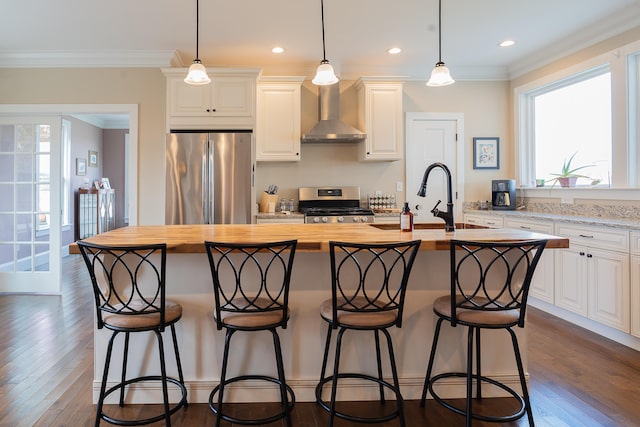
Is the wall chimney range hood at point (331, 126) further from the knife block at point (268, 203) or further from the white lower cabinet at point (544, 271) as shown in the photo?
the white lower cabinet at point (544, 271)

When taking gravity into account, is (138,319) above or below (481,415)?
above

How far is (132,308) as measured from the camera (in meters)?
1.90

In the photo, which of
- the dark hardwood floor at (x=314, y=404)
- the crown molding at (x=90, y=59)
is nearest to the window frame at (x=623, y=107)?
the dark hardwood floor at (x=314, y=404)

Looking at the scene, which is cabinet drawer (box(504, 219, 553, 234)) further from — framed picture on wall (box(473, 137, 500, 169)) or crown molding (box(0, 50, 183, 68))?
crown molding (box(0, 50, 183, 68))

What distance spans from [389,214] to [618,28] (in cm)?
265

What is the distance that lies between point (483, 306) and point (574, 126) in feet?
11.0

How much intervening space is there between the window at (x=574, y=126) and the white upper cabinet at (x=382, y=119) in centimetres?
163

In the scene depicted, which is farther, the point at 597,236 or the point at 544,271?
the point at 544,271

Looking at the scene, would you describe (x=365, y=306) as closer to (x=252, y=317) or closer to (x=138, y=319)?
(x=252, y=317)

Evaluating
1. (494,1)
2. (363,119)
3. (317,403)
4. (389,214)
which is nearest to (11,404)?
(317,403)

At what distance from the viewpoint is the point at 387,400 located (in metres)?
2.22

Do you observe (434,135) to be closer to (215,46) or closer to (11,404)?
(215,46)

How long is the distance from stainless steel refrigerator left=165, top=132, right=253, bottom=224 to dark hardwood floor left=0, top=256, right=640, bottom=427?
1.33m

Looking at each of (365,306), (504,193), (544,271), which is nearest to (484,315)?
(365,306)
